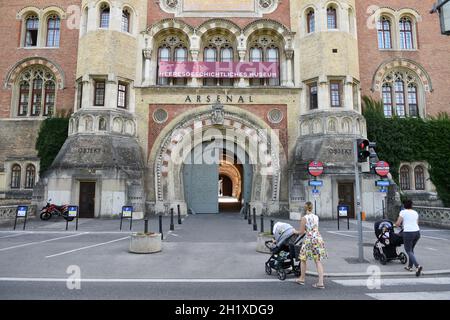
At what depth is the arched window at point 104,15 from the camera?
20.3 metres

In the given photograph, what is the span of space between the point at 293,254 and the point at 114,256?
5.24 metres

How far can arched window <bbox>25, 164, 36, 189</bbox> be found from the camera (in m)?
21.3

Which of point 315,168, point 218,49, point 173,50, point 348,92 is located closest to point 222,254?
point 315,168

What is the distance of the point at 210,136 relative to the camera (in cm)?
2078

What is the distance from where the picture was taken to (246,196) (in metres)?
20.9

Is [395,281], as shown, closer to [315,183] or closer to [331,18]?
[315,183]

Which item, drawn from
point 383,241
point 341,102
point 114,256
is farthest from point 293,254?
point 341,102

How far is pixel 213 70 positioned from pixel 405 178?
15.6 m

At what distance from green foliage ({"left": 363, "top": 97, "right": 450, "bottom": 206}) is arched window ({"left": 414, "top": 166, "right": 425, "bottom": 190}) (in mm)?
536

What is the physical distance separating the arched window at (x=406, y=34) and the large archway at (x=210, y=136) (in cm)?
1281

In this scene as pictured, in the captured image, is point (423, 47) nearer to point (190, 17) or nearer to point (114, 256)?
point (190, 17)

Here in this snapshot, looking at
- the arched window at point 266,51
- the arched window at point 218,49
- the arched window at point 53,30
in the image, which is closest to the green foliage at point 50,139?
the arched window at point 53,30

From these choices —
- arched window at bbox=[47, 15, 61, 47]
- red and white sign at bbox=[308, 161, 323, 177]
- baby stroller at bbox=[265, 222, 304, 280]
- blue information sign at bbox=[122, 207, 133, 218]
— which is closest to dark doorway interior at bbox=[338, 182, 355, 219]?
red and white sign at bbox=[308, 161, 323, 177]
